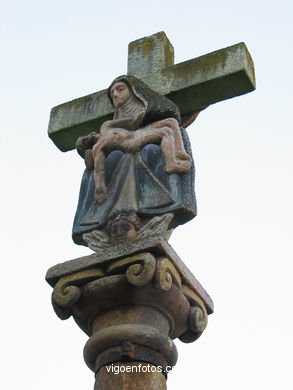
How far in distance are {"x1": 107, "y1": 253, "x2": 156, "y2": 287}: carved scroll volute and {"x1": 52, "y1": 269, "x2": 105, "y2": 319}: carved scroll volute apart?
0.23m

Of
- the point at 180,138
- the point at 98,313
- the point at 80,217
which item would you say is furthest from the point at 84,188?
the point at 98,313

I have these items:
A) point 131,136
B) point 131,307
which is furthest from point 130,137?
point 131,307

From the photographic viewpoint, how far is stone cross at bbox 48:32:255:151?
7090mm

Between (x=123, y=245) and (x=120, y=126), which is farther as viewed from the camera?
(x=120, y=126)

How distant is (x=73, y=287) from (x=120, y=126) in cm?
160

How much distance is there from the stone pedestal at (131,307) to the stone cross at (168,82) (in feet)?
6.25

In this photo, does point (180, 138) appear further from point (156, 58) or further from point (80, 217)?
point (156, 58)

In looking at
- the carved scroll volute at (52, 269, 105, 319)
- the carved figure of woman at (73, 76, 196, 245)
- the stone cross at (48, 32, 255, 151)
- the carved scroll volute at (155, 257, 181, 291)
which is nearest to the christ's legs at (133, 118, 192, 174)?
the carved figure of woman at (73, 76, 196, 245)

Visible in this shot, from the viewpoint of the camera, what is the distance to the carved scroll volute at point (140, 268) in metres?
5.41

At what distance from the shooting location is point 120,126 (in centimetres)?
675

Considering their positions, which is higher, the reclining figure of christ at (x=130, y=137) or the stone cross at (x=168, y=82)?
the stone cross at (x=168, y=82)

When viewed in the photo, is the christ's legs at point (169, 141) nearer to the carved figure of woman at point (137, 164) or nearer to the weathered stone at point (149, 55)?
the carved figure of woman at point (137, 164)

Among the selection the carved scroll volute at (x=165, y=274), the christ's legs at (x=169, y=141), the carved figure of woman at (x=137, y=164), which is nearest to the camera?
the carved scroll volute at (x=165, y=274)

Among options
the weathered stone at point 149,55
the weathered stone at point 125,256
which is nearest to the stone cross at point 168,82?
the weathered stone at point 149,55
